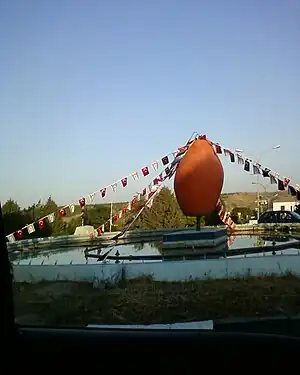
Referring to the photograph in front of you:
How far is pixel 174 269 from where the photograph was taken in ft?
20.9

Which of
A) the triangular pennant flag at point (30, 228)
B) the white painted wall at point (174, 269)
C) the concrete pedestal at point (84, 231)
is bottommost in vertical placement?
the white painted wall at point (174, 269)

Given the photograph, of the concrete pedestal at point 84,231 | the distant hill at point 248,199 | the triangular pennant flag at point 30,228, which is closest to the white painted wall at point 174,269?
the triangular pennant flag at point 30,228

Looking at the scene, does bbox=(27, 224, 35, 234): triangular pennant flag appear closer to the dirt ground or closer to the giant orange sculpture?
the giant orange sculpture

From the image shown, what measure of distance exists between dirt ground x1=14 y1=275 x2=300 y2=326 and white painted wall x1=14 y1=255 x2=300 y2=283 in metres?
0.22

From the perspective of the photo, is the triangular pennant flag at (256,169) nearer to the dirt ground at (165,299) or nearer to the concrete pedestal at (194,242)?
the concrete pedestal at (194,242)

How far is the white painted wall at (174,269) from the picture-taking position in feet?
20.7

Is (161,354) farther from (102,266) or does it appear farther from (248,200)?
(248,200)

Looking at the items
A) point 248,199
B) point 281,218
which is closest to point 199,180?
point 281,218

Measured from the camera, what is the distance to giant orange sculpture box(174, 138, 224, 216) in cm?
931

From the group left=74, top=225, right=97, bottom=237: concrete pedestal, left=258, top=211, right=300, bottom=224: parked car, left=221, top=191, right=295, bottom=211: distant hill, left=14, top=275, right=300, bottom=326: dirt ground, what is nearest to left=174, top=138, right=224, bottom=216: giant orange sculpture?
left=14, top=275, right=300, bottom=326: dirt ground

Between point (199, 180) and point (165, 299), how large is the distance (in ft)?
15.4

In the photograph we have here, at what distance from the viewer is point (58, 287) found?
19.0 ft

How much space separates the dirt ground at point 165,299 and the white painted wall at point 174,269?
0.72ft

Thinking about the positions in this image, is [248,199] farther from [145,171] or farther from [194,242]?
[194,242]
